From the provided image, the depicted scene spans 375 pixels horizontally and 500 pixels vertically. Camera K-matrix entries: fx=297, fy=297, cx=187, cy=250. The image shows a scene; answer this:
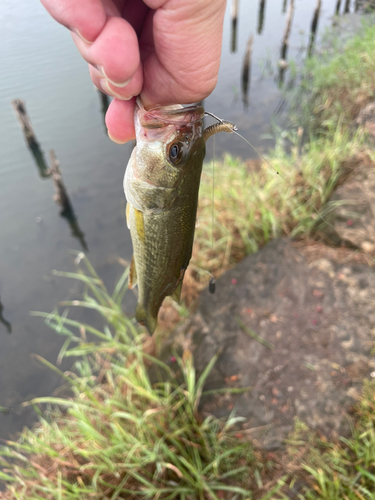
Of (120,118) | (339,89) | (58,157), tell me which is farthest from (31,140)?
(120,118)

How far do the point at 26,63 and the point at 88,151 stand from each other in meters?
5.42

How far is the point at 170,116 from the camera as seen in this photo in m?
1.22

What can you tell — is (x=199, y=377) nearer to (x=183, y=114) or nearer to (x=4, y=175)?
(x=183, y=114)

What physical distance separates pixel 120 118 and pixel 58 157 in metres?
7.96

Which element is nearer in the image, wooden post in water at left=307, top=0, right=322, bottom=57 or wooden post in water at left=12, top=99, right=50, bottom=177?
wooden post in water at left=12, top=99, right=50, bottom=177

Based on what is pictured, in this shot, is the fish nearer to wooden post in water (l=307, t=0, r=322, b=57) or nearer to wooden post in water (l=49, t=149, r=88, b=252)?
wooden post in water (l=49, t=149, r=88, b=252)

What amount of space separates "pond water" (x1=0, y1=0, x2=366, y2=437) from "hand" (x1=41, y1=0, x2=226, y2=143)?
427cm

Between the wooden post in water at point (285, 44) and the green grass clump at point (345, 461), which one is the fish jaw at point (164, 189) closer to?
the green grass clump at point (345, 461)

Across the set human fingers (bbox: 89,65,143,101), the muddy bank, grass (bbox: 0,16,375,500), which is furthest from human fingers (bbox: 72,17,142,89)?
the muddy bank

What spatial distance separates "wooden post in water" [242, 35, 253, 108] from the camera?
394 inches

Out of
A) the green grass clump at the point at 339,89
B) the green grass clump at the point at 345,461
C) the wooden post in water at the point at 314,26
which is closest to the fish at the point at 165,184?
the green grass clump at the point at 345,461

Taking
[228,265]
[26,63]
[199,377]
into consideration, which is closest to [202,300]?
[228,265]

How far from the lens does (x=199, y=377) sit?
2807 mm

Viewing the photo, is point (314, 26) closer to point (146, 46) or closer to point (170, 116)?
point (146, 46)
